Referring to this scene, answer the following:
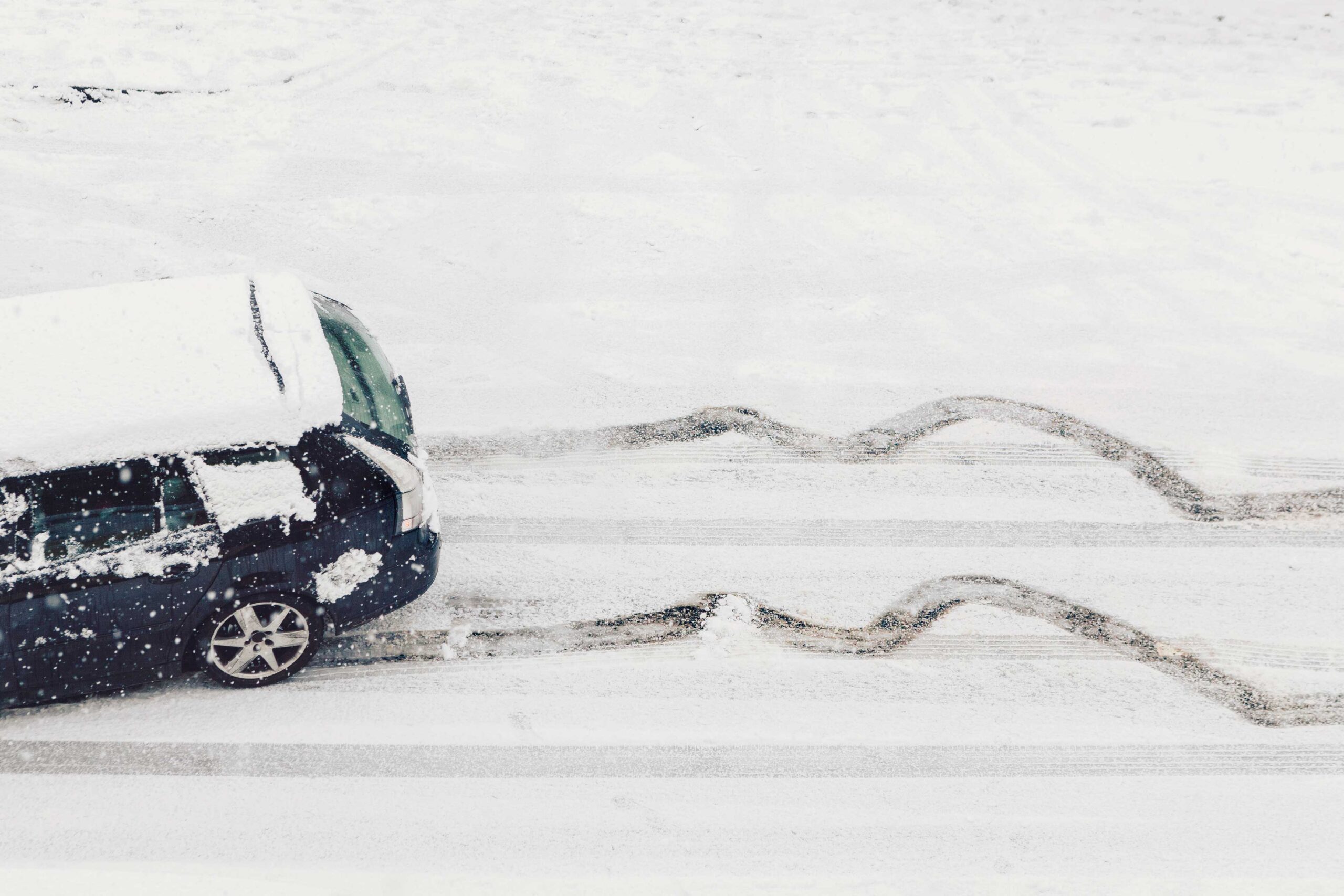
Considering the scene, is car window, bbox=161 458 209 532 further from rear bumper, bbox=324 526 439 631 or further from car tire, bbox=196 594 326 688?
rear bumper, bbox=324 526 439 631

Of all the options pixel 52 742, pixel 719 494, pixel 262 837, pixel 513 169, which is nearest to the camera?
pixel 262 837

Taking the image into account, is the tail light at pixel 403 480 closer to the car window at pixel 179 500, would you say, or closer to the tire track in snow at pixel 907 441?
the car window at pixel 179 500

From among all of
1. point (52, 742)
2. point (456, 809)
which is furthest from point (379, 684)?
point (52, 742)

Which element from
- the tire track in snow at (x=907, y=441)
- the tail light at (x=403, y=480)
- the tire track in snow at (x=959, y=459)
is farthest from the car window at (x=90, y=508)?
the tire track in snow at (x=959, y=459)

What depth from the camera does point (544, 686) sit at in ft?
14.9

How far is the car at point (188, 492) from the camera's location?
379cm

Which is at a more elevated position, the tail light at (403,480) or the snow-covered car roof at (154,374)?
the snow-covered car roof at (154,374)

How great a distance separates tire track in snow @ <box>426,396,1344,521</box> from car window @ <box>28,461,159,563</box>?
6.93ft

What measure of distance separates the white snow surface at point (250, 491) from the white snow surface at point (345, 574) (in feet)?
1.03

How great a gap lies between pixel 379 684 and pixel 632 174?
5775 mm

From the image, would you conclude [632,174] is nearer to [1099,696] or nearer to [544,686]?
[544,686]

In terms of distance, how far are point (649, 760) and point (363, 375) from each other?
8.03ft

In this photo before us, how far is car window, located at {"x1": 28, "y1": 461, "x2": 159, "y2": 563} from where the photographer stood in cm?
375

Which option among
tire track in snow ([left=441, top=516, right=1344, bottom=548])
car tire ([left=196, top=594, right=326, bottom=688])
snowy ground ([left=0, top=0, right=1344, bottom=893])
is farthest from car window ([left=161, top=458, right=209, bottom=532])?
tire track in snow ([left=441, top=516, right=1344, bottom=548])
